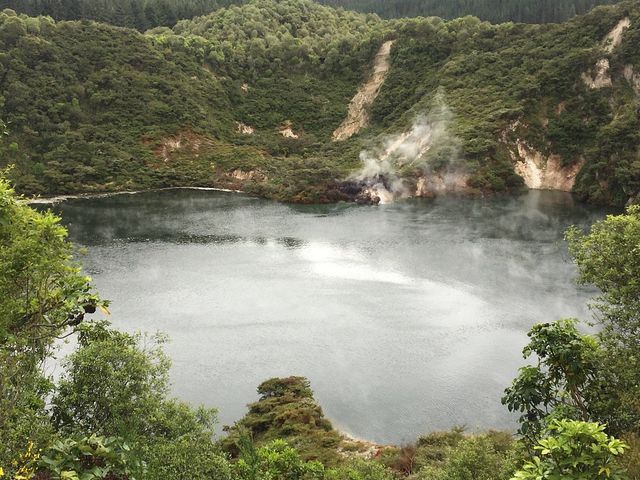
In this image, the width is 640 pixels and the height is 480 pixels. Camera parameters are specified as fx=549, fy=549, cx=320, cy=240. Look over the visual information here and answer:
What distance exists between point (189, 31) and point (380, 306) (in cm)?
15984

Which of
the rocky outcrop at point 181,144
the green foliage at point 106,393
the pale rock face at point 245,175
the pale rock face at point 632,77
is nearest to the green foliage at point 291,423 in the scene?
the green foliage at point 106,393

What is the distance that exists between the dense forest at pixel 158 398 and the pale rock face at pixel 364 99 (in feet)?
409

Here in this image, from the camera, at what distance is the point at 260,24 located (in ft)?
590

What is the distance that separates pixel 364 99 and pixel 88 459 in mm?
142461

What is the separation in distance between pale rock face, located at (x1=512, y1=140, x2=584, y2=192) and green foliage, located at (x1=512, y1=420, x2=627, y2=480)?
106 m

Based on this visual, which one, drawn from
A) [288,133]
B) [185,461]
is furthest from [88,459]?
[288,133]

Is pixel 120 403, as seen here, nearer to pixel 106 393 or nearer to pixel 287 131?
pixel 106 393

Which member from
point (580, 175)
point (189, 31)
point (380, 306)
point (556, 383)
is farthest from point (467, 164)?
point (189, 31)

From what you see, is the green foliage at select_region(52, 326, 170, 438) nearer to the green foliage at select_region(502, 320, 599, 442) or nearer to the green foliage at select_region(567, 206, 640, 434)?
the green foliage at select_region(502, 320, 599, 442)

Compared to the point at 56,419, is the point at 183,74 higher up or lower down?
higher up

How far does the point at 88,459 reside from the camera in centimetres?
1833

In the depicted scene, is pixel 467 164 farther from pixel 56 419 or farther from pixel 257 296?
pixel 56 419

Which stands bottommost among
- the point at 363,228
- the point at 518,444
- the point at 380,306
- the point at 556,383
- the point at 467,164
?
the point at 518,444

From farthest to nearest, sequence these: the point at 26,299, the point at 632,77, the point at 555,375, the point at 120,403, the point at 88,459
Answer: the point at 632,77
the point at 120,403
the point at 555,375
the point at 88,459
the point at 26,299
